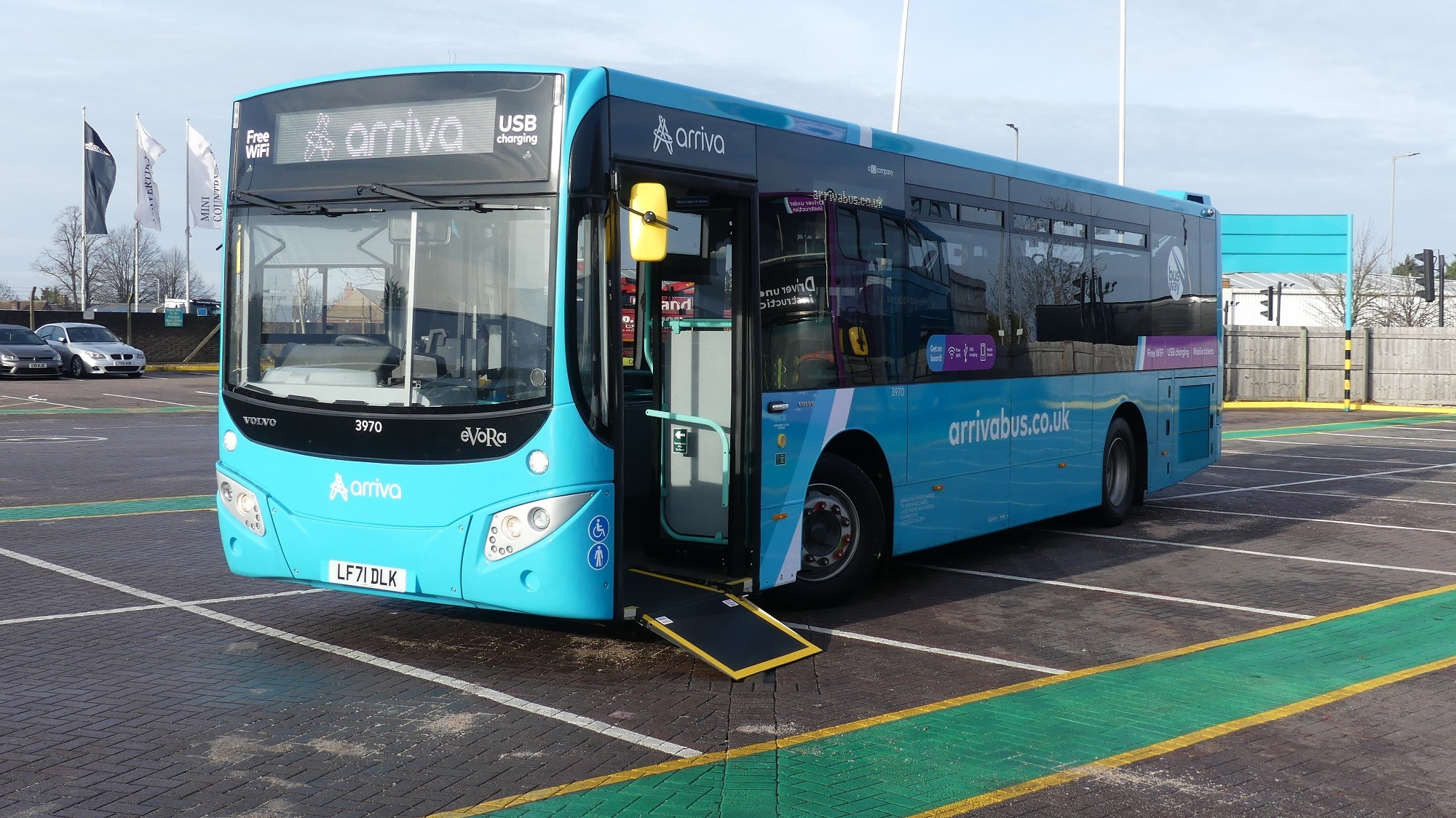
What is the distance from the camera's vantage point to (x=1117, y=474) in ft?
41.1

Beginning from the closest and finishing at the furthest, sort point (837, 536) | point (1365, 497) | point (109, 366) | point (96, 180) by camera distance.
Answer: point (837, 536), point (1365, 497), point (109, 366), point (96, 180)

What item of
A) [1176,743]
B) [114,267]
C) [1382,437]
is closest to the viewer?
[1176,743]

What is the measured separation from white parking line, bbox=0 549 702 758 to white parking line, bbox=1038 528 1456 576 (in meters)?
7.20

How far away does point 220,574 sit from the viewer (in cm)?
934

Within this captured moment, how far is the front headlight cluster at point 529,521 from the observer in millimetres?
6402

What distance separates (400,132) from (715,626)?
10.3ft

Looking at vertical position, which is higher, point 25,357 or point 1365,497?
point 25,357

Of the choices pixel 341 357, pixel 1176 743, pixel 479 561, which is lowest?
pixel 1176 743

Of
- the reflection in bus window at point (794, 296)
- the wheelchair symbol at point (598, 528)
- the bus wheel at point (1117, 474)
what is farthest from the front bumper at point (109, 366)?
the wheelchair symbol at point (598, 528)

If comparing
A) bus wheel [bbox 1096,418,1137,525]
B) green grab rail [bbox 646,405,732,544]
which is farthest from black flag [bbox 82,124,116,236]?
green grab rail [bbox 646,405,732,544]

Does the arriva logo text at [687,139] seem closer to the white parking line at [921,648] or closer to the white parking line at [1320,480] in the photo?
the white parking line at [921,648]

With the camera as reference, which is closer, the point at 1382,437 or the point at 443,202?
the point at 443,202

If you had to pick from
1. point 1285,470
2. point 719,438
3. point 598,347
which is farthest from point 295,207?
point 1285,470

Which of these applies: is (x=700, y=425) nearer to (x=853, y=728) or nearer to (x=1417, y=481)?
(x=853, y=728)
